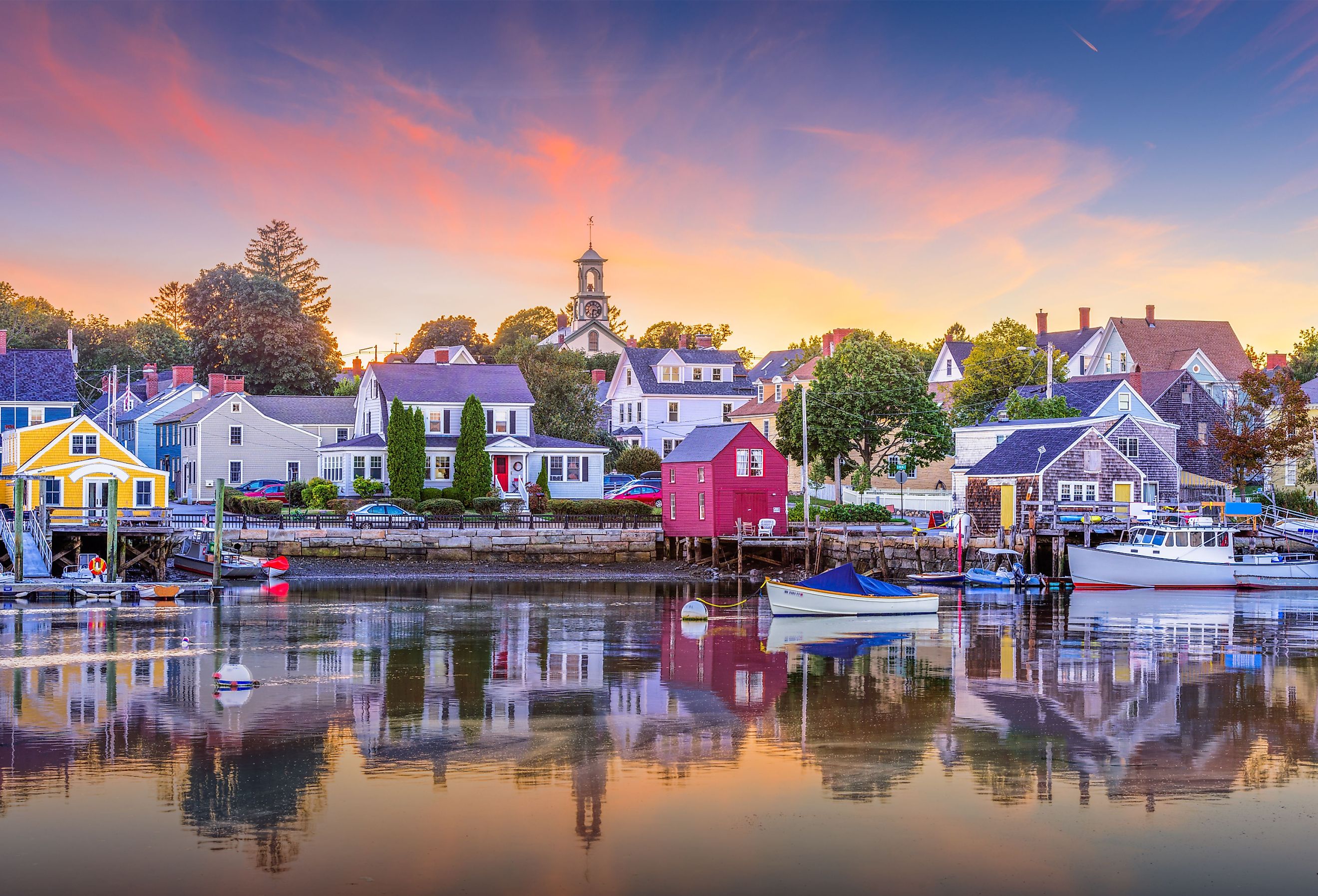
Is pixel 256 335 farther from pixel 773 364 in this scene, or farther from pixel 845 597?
pixel 845 597

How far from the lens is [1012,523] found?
60656 mm

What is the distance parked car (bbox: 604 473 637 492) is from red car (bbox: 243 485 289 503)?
18552 mm

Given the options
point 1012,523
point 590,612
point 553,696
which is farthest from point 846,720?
point 1012,523

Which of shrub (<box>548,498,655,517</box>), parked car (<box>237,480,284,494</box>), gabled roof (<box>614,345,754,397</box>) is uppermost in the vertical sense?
gabled roof (<box>614,345,754,397</box>)

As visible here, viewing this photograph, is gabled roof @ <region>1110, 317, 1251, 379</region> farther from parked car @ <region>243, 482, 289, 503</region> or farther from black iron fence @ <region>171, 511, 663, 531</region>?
parked car @ <region>243, 482, 289, 503</region>

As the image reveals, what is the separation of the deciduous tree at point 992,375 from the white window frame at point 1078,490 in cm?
2383

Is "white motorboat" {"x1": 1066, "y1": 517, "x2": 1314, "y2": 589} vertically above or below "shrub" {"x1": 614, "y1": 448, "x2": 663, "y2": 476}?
below

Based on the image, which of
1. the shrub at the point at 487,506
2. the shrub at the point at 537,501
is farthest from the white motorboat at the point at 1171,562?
the shrub at the point at 487,506

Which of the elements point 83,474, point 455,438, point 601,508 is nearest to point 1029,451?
point 601,508

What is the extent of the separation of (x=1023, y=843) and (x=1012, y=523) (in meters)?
45.6

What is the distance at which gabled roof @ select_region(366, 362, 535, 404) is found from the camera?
75.1 meters

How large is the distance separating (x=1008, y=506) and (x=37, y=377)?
5760 centimetres

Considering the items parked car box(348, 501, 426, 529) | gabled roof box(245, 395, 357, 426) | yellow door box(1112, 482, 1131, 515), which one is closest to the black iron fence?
parked car box(348, 501, 426, 529)

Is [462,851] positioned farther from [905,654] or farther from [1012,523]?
[1012,523]
